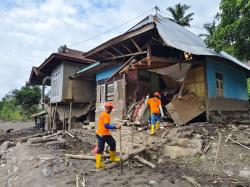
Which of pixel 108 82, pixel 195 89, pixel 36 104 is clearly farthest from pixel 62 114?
pixel 36 104

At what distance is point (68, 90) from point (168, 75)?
8.22 metres

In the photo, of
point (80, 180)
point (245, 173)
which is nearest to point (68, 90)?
point (80, 180)

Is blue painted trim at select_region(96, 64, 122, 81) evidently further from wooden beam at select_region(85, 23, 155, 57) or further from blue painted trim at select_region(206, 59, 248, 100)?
blue painted trim at select_region(206, 59, 248, 100)

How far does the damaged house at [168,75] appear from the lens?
29.2ft

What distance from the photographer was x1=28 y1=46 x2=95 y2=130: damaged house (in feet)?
50.3

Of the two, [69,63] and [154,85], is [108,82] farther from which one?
[69,63]

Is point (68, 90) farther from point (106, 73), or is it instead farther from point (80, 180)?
point (80, 180)

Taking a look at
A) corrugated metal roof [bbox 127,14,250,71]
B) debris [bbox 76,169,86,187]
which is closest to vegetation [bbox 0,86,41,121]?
corrugated metal roof [bbox 127,14,250,71]

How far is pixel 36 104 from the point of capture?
33094mm

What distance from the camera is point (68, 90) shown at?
15406 millimetres

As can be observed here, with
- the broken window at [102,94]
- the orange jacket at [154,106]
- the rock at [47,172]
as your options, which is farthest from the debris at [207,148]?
the broken window at [102,94]

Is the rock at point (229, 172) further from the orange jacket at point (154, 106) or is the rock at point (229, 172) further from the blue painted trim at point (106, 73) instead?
the blue painted trim at point (106, 73)

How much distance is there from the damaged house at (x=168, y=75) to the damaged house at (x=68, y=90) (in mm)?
2924

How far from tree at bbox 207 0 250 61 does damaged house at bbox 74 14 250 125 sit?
1.98ft
